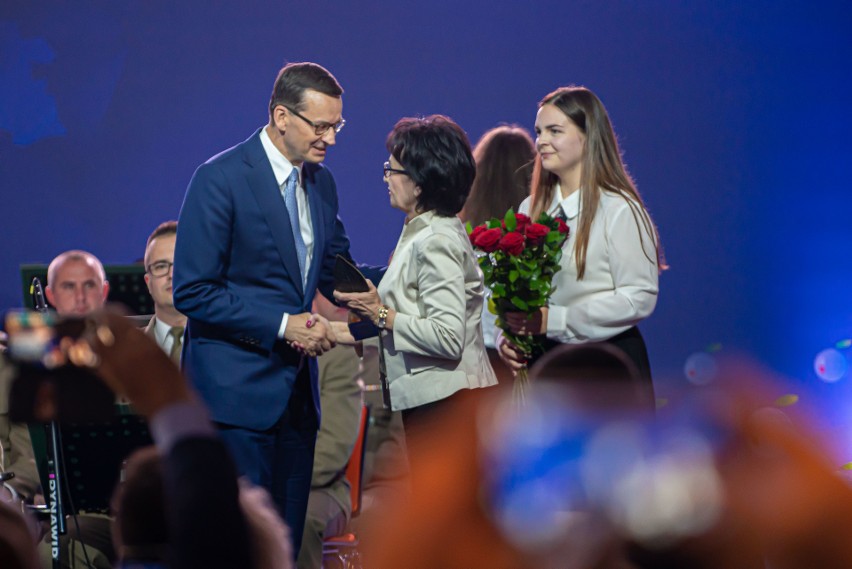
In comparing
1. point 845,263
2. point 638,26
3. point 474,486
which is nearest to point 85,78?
point 638,26

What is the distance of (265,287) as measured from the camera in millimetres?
3199

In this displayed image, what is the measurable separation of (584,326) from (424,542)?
2.74 metres

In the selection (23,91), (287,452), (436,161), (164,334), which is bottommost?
(287,452)

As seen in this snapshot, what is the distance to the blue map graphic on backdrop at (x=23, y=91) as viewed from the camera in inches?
259

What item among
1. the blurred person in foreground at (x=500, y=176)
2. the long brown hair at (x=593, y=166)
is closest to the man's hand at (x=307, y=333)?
the long brown hair at (x=593, y=166)

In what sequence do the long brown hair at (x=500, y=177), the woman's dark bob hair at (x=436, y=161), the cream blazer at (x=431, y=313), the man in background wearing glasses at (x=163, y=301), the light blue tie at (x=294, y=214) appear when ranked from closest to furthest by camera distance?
the light blue tie at (x=294, y=214)
the cream blazer at (x=431, y=313)
the woman's dark bob hair at (x=436, y=161)
the man in background wearing glasses at (x=163, y=301)
the long brown hair at (x=500, y=177)

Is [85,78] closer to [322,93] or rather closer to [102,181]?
[102,181]

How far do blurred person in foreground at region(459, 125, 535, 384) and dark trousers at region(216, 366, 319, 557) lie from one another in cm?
157

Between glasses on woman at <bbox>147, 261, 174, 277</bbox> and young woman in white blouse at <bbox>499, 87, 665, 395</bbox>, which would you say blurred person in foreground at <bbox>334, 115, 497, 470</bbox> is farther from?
glasses on woman at <bbox>147, 261, 174, 277</bbox>

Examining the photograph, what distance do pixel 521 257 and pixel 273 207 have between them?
2.78 ft

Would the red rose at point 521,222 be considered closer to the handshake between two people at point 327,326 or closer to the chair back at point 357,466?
the handshake between two people at point 327,326

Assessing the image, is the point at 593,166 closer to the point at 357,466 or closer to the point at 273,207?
the point at 273,207

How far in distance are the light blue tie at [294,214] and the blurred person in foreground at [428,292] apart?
19cm

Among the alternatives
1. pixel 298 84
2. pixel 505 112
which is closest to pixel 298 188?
pixel 298 84
